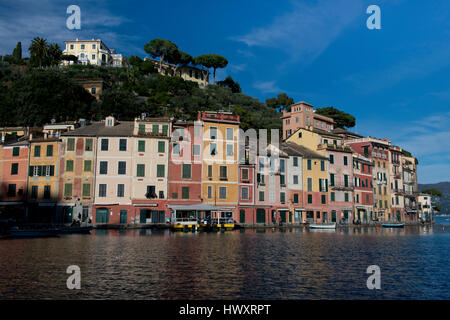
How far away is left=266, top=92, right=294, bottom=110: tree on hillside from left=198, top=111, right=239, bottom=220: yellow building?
75142 millimetres

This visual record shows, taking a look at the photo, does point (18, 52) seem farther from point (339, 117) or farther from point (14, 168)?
point (339, 117)

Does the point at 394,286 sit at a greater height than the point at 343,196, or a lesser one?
lesser

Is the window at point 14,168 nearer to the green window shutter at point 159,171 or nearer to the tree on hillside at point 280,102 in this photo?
the green window shutter at point 159,171

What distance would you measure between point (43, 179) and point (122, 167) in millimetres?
10656

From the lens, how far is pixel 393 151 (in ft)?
289

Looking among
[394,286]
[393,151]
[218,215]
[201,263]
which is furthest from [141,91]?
[394,286]

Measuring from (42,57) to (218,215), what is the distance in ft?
259

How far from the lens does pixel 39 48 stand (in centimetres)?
10494

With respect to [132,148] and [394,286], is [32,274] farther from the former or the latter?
[132,148]

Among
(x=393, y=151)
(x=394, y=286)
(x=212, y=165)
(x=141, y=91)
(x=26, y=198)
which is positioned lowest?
(x=394, y=286)

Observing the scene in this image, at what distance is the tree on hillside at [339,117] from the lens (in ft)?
373

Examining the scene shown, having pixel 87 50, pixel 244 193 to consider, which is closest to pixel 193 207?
pixel 244 193

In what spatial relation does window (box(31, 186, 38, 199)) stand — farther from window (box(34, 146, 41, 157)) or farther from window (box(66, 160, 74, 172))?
window (box(66, 160, 74, 172))

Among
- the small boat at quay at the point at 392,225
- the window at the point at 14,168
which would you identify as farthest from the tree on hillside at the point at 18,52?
the small boat at quay at the point at 392,225
